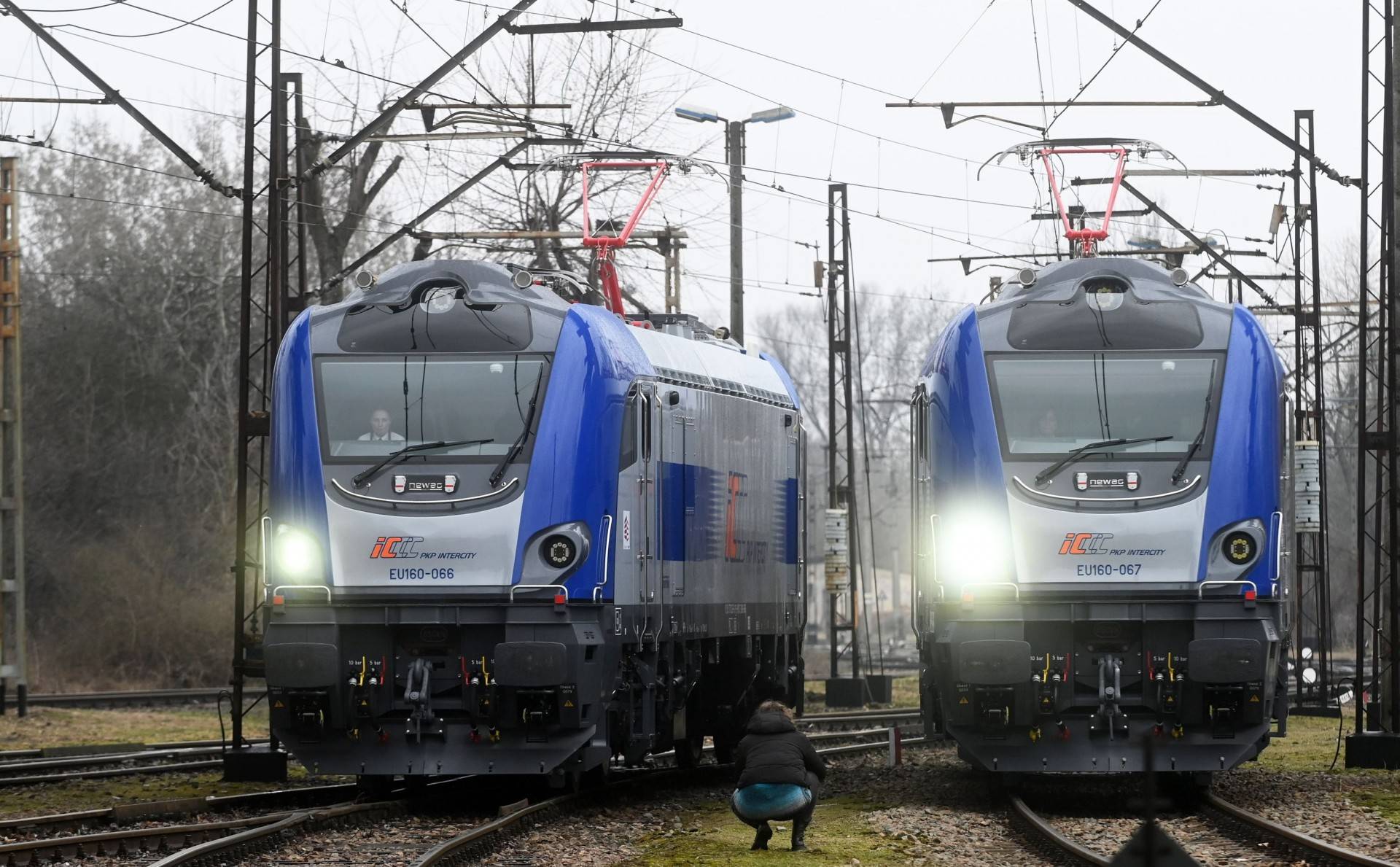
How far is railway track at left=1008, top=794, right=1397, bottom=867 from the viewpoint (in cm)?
1248

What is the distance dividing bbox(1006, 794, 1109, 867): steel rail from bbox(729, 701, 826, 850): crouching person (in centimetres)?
150

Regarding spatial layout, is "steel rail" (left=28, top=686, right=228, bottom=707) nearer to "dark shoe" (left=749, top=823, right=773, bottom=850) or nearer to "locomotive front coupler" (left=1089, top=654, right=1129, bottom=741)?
"locomotive front coupler" (left=1089, top=654, right=1129, bottom=741)

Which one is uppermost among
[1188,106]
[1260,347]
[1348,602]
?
[1188,106]

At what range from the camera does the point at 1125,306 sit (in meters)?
16.1

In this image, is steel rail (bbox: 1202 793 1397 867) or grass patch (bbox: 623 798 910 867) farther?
grass patch (bbox: 623 798 910 867)

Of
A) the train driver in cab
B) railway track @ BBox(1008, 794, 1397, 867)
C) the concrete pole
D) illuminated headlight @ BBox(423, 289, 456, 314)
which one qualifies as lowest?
railway track @ BBox(1008, 794, 1397, 867)

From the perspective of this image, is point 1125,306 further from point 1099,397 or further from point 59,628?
point 59,628

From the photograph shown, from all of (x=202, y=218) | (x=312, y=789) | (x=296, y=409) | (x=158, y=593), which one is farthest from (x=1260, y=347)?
(x=202, y=218)

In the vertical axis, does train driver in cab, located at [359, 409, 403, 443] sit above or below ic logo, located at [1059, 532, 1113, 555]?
above

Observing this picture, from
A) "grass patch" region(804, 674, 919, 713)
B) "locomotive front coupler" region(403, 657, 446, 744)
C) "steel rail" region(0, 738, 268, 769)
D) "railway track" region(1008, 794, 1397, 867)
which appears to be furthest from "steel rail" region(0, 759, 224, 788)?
"grass patch" region(804, 674, 919, 713)

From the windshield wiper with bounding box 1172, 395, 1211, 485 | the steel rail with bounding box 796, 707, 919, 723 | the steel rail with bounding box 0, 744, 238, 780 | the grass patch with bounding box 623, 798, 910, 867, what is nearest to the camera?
the grass patch with bounding box 623, 798, 910, 867

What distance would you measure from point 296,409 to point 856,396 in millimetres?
78077

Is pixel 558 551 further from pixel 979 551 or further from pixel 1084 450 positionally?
pixel 1084 450

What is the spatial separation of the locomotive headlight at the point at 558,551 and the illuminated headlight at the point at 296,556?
1633mm
